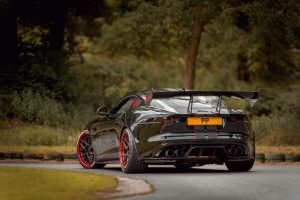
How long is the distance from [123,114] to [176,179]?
2354 mm

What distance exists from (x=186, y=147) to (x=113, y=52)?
86.7 feet

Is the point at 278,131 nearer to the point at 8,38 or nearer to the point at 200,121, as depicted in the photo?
the point at 200,121

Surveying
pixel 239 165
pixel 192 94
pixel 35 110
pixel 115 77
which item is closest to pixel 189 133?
pixel 192 94

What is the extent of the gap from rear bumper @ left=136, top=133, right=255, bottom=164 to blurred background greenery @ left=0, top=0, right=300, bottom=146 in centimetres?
964

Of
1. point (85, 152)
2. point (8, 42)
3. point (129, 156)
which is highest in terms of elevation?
point (8, 42)

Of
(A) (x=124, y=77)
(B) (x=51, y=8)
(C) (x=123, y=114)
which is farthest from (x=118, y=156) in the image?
(A) (x=124, y=77)

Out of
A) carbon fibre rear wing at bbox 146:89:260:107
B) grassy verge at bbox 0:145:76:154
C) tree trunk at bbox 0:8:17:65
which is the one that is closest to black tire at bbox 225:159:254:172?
carbon fibre rear wing at bbox 146:89:260:107

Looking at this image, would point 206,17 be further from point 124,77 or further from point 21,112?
point 124,77

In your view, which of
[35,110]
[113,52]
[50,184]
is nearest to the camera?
[50,184]

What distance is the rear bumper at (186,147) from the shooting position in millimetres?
15320

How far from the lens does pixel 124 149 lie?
52.4ft

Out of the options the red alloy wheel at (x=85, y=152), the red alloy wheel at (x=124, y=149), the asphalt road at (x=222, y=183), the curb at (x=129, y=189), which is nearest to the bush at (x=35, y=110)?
the red alloy wheel at (x=85, y=152)

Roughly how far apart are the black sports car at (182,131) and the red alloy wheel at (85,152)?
156cm

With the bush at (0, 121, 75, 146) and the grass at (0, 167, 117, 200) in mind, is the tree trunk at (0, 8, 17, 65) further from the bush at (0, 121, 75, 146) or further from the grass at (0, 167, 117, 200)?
the grass at (0, 167, 117, 200)
